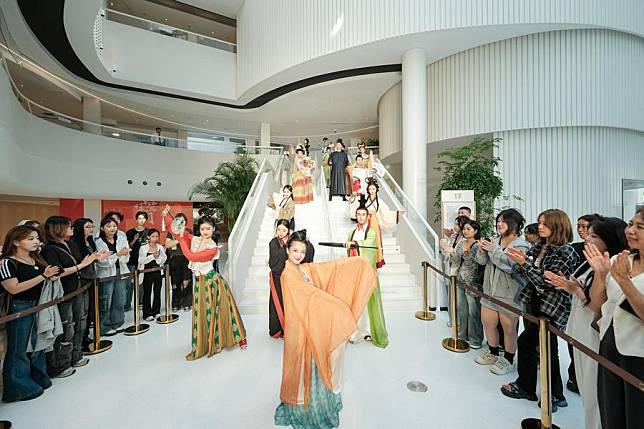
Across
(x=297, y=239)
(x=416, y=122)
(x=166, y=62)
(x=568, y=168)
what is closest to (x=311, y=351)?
(x=297, y=239)

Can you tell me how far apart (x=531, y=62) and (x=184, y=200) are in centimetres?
1342

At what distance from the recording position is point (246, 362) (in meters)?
3.50

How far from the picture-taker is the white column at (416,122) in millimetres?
8625

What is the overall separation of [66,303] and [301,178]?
580cm

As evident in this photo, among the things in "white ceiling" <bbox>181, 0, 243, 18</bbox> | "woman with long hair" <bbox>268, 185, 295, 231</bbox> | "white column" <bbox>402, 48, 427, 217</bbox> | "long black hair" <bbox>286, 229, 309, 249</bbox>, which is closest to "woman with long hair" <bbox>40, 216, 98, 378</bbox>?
"long black hair" <bbox>286, 229, 309, 249</bbox>

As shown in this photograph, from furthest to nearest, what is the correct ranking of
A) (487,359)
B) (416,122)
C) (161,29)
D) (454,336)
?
(161,29) → (416,122) → (454,336) → (487,359)

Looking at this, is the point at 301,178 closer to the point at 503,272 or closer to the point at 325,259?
the point at 325,259

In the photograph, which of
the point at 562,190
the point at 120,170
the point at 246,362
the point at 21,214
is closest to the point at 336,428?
the point at 246,362

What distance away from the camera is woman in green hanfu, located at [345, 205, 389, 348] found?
12.7ft

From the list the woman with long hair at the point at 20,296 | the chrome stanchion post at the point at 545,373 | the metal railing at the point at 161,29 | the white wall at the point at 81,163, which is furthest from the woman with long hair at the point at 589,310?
the metal railing at the point at 161,29

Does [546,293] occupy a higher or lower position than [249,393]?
higher

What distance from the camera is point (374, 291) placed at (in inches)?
153

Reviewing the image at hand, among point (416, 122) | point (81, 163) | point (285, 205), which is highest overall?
point (416, 122)

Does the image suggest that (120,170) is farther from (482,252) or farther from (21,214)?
(482,252)
